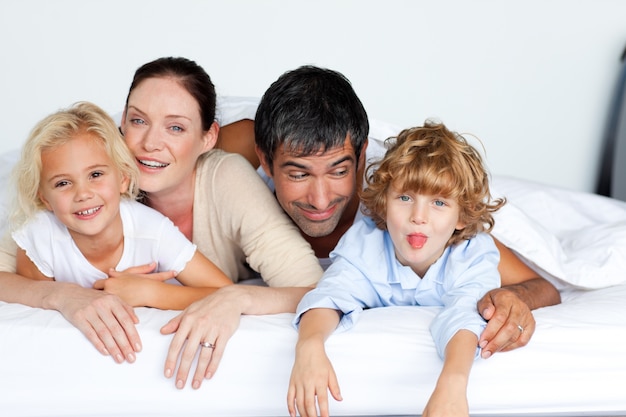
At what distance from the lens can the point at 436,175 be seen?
2195 mm

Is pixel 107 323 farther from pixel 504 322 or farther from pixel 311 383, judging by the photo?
pixel 504 322

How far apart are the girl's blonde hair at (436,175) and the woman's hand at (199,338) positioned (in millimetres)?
495

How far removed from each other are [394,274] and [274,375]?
0.43 metres

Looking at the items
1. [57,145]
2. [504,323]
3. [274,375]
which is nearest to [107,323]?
[274,375]

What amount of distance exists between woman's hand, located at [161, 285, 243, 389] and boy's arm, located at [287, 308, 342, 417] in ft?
0.61

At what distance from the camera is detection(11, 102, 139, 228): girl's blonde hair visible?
230 centimetres

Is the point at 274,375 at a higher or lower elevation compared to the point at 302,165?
lower

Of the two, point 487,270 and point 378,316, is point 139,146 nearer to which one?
point 378,316

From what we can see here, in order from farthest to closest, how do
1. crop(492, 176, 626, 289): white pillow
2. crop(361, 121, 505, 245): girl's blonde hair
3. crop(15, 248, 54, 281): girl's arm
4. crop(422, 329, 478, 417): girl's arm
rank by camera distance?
crop(492, 176, 626, 289): white pillow
crop(15, 248, 54, 281): girl's arm
crop(361, 121, 505, 245): girl's blonde hair
crop(422, 329, 478, 417): girl's arm

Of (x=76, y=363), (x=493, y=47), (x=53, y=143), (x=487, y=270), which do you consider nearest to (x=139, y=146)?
(x=53, y=143)

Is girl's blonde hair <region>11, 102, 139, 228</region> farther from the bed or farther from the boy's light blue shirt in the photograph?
the boy's light blue shirt

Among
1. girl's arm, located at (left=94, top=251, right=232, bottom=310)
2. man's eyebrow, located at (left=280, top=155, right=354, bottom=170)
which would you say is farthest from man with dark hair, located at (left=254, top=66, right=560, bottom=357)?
girl's arm, located at (left=94, top=251, right=232, bottom=310)

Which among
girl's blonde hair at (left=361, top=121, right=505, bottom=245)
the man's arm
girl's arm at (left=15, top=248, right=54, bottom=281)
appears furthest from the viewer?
girl's arm at (left=15, top=248, right=54, bottom=281)

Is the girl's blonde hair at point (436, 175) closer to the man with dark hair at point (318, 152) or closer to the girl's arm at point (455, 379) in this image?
the man with dark hair at point (318, 152)
